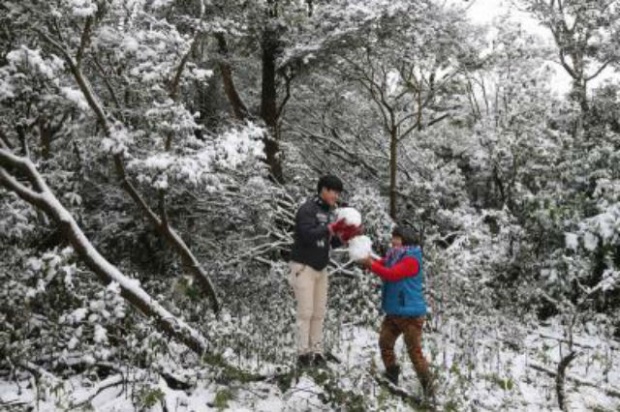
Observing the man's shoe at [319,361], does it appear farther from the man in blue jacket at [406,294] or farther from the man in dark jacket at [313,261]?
the man in blue jacket at [406,294]

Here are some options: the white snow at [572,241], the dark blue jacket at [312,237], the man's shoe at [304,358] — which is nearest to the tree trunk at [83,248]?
the man's shoe at [304,358]

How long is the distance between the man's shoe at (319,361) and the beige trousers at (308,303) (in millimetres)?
50

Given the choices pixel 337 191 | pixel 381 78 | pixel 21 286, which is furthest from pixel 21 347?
pixel 381 78

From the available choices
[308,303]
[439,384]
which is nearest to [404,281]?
[308,303]

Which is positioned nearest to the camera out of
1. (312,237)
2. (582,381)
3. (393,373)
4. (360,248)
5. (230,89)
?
(312,237)

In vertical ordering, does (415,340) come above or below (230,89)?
below

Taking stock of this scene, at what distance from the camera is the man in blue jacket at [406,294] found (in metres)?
5.68

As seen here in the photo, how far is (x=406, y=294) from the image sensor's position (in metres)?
5.73

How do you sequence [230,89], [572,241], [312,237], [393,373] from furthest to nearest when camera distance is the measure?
[230,89] < [572,241] < [393,373] < [312,237]

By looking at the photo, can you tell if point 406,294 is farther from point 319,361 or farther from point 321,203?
point 321,203

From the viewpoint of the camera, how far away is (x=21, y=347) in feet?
18.0

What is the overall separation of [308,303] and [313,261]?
0.41 m

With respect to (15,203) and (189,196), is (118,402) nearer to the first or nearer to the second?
(15,203)

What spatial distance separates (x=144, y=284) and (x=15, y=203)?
98.4 inches
